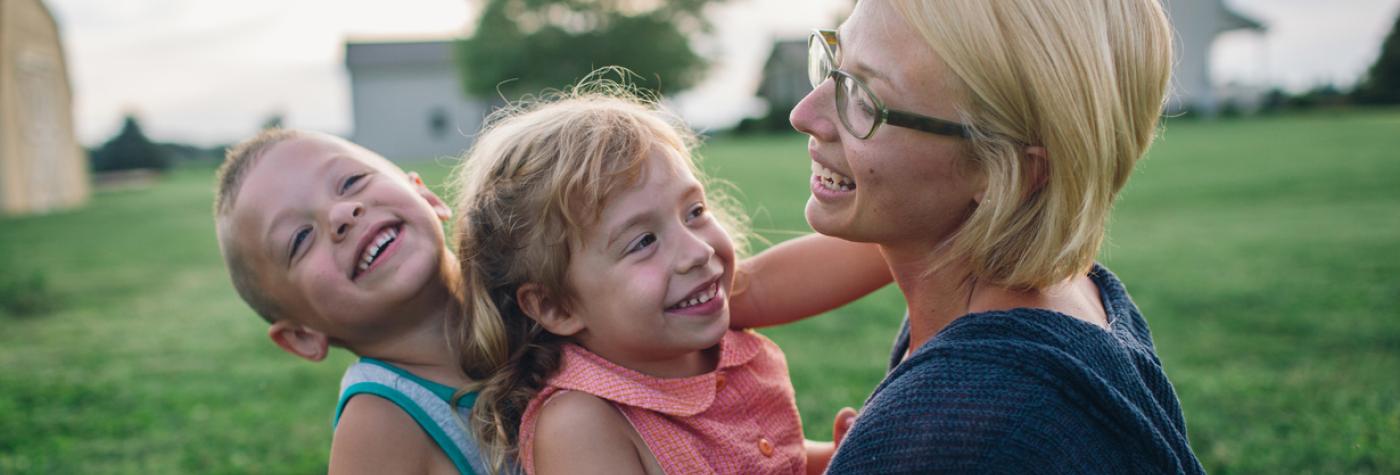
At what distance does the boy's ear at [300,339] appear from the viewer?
2123 millimetres

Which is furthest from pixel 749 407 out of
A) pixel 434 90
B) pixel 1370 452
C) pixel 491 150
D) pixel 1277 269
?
pixel 434 90

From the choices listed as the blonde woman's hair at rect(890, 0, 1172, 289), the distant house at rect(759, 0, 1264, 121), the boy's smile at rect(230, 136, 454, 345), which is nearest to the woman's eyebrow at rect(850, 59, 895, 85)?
the blonde woman's hair at rect(890, 0, 1172, 289)

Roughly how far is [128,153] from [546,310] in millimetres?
48693

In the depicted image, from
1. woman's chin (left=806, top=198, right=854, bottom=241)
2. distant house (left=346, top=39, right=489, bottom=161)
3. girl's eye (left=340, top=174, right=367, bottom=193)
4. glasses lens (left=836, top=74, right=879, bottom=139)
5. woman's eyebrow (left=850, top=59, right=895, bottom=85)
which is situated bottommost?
distant house (left=346, top=39, right=489, bottom=161)

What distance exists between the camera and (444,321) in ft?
6.98

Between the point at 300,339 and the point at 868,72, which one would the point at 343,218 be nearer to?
the point at 300,339

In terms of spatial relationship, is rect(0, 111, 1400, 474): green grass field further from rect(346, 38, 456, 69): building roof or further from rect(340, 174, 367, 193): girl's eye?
rect(346, 38, 456, 69): building roof

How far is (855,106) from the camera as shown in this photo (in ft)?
5.74

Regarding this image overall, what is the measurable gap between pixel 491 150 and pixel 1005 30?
1058 millimetres

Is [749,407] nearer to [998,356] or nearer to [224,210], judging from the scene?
[998,356]

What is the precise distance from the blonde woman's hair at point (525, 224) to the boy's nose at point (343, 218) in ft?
0.69

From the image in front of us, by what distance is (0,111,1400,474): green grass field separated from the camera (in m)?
4.07

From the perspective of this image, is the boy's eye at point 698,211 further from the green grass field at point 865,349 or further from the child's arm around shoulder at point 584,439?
the green grass field at point 865,349

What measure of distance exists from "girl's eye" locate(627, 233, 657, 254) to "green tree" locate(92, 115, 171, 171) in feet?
158
